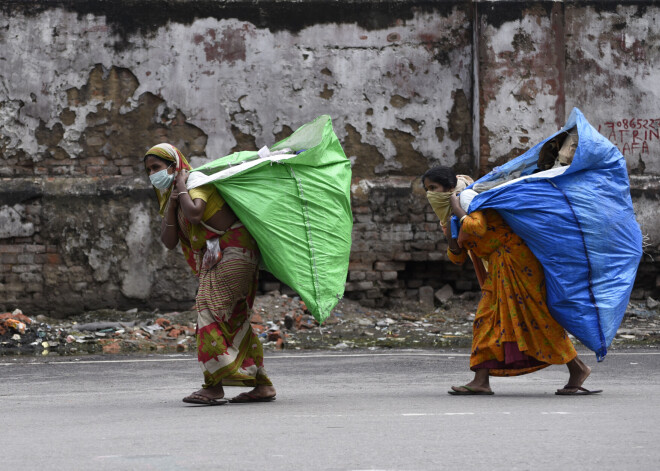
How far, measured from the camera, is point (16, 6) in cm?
1195

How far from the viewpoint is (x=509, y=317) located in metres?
6.27

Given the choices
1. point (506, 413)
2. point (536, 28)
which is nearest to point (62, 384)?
point (506, 413)

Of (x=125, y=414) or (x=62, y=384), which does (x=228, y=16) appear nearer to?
(x=62, y=384)

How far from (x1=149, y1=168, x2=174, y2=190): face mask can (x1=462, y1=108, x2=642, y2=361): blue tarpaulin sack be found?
1.80 m

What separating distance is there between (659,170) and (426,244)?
9.60 ft

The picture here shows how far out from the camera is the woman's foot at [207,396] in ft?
19.5

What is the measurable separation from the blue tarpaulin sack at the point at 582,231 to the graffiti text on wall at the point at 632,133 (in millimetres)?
6116

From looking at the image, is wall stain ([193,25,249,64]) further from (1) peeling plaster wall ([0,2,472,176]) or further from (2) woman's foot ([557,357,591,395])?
(2) woman's foot ([557,357,591,395])

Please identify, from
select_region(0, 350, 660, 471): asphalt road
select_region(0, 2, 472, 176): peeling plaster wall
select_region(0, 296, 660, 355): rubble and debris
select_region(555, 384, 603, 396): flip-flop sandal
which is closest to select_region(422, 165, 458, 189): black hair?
select_region(0, 350, 660, 471): asphalt road

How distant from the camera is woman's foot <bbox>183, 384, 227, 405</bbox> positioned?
594 cm

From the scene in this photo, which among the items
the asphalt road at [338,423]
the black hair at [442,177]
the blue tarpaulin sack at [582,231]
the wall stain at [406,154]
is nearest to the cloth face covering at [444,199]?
the black hair at [442,177]

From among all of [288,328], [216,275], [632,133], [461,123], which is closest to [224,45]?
[461,123]

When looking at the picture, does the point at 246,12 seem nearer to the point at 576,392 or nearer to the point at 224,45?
the point at 224,45

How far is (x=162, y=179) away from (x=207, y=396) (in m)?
1.26
